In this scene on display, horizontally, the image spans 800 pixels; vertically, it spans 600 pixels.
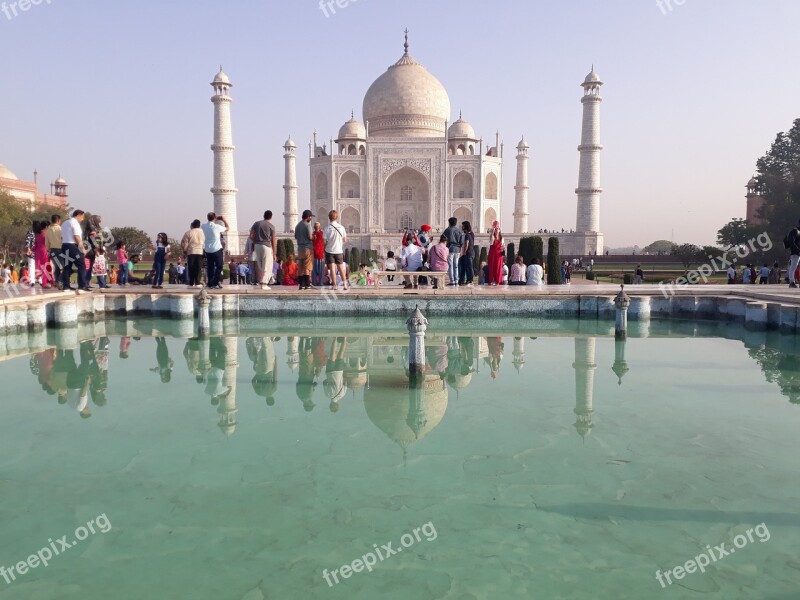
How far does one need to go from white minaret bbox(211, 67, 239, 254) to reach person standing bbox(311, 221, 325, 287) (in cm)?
1995

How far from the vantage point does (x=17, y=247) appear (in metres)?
22.6

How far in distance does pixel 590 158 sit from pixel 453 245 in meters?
21.3

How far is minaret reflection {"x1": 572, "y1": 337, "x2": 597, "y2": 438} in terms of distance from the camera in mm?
3430

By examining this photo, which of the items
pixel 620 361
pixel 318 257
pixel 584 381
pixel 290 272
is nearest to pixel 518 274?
pixel 318 257

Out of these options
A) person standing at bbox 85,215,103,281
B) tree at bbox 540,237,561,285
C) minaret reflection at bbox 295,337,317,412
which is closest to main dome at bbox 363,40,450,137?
tree at bbox 540,237,561,285

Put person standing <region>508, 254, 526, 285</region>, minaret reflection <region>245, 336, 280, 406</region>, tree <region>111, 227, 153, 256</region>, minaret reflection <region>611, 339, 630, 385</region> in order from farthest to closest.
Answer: tree <region>111, 227, 153, 256</region>
person standing <region>508, 254, 526, 285</region>
minaret reflection <region>611, 339, 630, 385</region>
minaret reflection <region>245, 336, 280, 406</region>

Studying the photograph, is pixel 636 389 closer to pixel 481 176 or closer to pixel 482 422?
pixel 482 422

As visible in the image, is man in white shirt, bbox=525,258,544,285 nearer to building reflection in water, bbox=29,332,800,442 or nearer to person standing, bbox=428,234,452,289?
person standing, bbox=428,234,452,289

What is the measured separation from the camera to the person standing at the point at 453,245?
8102 mm

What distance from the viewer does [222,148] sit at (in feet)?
89.6

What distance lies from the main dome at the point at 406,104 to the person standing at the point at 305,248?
2450 cm

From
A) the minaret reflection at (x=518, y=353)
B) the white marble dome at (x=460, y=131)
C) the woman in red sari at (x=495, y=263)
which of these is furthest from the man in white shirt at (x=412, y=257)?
the white marble dome at (x=460, y=131)

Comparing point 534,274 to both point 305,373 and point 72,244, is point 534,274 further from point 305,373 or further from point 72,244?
point 72,244

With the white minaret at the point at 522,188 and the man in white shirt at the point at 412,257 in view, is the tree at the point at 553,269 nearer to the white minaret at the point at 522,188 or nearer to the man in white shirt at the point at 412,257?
the man in white shirt at the point at 412,257
